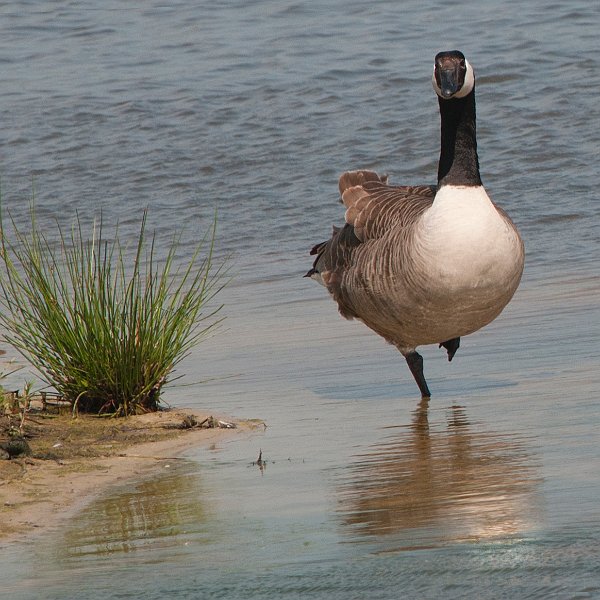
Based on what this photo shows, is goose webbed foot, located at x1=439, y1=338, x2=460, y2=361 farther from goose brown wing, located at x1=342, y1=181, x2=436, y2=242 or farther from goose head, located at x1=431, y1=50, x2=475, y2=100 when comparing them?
goose head, located at x1=431, y1=50, x2=475, y2=100

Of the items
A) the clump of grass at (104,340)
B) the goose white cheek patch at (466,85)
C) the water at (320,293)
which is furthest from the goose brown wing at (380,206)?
the clump of grass at (104,340)

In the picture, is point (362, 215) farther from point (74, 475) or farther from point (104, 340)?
point (74, 475)

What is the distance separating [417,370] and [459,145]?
114 cm

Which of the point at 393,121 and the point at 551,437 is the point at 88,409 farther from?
the point at 393,121

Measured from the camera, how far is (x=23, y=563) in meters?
3.98

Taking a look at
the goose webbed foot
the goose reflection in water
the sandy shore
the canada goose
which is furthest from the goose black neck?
the sandy shore

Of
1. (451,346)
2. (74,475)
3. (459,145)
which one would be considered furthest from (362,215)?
(74,475)

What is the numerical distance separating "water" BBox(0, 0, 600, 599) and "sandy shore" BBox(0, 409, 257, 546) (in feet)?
0.36

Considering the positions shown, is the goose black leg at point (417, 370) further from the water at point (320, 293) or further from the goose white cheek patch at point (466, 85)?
the goose white cheek patch at point (466, 85)

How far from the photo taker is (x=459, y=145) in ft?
21.8

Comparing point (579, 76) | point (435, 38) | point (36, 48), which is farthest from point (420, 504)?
point (36, 48)

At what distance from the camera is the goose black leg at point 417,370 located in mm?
6391

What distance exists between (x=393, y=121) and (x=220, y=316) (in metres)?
5.89

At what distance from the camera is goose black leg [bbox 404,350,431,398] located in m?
6.39
